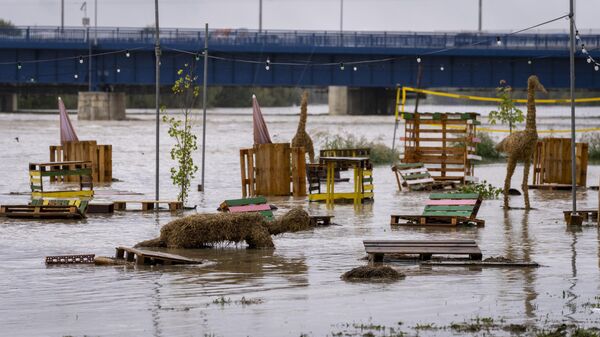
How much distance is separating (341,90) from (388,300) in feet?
387

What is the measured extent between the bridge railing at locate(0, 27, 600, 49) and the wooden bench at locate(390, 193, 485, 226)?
71560mm

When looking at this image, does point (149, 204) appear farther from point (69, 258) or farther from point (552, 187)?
point (552, 187)

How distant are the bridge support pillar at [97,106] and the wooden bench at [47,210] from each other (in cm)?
7793

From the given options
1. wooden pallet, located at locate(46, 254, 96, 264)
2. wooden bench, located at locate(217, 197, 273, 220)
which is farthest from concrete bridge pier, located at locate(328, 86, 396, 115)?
wooden pallet, located at locate(46, 254, 96, 264)

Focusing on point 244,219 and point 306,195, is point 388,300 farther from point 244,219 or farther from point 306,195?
point 306,195

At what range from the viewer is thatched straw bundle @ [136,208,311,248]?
2086cm

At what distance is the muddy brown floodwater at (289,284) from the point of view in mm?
14727

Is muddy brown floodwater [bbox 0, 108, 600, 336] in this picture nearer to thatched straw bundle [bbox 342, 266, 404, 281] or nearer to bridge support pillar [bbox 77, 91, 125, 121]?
thatched straw bundle [bbox 342, 266, 404, 281]

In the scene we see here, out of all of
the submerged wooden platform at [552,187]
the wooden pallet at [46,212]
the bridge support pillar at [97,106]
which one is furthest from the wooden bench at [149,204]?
the bridge support pillar at [97,106]

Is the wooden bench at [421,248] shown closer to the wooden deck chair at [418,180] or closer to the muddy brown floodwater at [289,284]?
the muddy brown floodwater at [289,284]

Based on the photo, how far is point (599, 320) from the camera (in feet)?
48.0

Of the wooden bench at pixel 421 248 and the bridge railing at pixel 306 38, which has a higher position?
the bridge railing at pixel 306 38

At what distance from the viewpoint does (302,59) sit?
9731 cm

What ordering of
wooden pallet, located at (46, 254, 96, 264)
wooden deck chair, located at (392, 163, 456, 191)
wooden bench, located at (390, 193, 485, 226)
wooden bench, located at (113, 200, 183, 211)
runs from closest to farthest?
wooden pallet, located at (46, 254, 96, 264), wooden bench, located at (390, 193, 485, 226), wooden bench, located at (113, 200, 183, 211), wooden deck chair, located at (392, 163, 456, 191)
